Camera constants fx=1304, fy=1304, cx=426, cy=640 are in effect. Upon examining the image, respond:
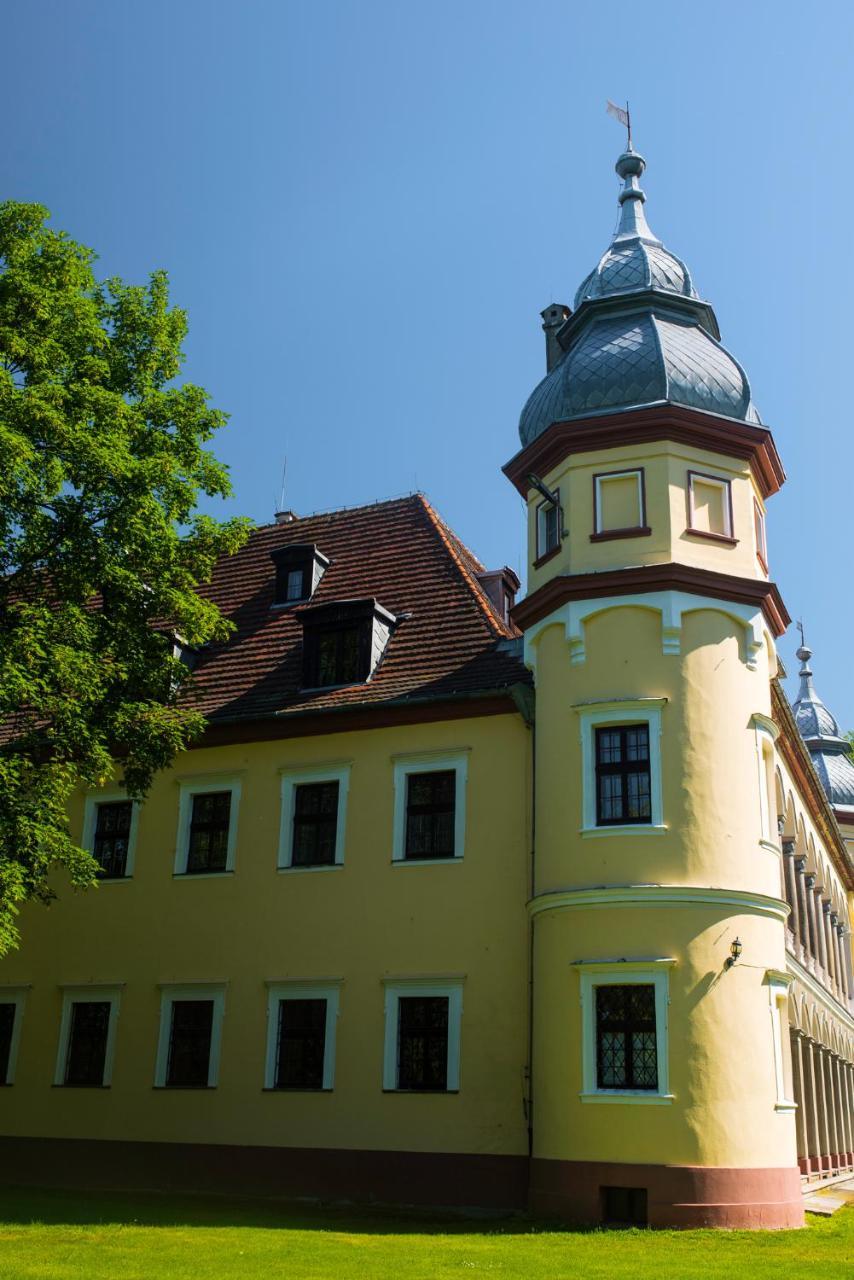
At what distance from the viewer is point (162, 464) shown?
735 inches

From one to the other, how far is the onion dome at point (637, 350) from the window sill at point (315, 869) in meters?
7.83

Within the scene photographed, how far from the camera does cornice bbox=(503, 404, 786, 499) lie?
20250 millimetres

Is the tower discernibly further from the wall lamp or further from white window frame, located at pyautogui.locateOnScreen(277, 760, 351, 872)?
white window frame, located at pyautogui.locateOnScreen(277, 760, 351, 872)

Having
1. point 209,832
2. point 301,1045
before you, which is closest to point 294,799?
point 209,832

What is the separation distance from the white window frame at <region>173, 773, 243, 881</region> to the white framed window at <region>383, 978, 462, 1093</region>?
394 cm

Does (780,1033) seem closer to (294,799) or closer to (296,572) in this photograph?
(294,799)

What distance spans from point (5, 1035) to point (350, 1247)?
11018 millimetres

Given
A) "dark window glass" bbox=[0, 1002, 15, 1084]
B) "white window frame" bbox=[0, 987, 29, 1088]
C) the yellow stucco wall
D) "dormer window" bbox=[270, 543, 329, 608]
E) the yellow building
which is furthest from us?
"dormer window" bbox=[270, 543, 329, 608]

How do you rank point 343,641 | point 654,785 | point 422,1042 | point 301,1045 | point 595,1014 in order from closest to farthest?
point 595,1014
point 654,785
point 422,1042
point 301,1045
point 343,641

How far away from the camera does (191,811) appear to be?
23.1 metres

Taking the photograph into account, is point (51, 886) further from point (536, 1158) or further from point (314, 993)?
point (536, 1158)

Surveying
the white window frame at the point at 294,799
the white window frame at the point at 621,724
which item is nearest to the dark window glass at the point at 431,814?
the white window frame at the point at 294,799

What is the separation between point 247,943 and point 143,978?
212 cm

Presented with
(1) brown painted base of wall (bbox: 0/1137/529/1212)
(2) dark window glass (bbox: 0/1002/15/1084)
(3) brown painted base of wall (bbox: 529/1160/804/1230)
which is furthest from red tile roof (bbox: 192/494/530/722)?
(3) brown painted base of wall (bbox: 529/1160/804/1230)
